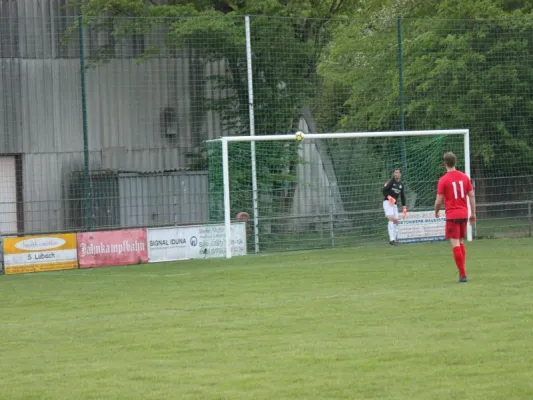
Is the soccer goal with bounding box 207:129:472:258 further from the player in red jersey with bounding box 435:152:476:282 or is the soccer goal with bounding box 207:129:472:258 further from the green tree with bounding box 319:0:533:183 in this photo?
the player in red jersey with bounding box 435:152:476:282

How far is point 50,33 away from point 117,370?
20578mm

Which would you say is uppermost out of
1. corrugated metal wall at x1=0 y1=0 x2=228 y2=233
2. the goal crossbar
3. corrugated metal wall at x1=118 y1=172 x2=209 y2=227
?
corrugated metal wall at x1=0 y1=0 x2=228 y2=233

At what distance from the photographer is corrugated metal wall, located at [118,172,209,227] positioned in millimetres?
26453

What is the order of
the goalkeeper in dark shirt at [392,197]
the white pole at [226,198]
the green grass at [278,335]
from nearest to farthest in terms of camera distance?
1. the green grass at [278,335]
2. the white pole at [226,198]
3. the goalkeeper in dark shirt at [392,197]

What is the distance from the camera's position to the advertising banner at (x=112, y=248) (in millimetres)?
24047

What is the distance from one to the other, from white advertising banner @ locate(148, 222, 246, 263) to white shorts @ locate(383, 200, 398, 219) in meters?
4.12

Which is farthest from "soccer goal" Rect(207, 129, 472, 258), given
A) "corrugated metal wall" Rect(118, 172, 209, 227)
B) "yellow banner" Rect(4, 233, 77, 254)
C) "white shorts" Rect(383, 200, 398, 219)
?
"yellow banner" Rect(4, 233, 77, 254)

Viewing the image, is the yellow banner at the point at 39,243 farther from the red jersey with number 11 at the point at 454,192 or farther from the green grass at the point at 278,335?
the red jersey with number 11 at the point at 454,192

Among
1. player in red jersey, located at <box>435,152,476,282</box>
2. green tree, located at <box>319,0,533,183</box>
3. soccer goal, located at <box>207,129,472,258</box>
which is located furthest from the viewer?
green tree, located at <box>319,0,533,183</box>

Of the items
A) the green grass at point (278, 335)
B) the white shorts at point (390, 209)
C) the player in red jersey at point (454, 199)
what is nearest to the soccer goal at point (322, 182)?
the white shorts at point (390, 209)

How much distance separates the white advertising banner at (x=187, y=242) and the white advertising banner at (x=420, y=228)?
4.85m

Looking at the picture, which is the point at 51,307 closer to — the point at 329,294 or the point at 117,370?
the point at 329,294

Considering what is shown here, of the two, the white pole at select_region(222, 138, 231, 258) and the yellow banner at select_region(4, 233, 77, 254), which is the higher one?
the white pole at select_region(222, 138, 231, 258)

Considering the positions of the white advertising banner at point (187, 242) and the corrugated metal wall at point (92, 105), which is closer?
the white advertising banner at point (187, 242)
